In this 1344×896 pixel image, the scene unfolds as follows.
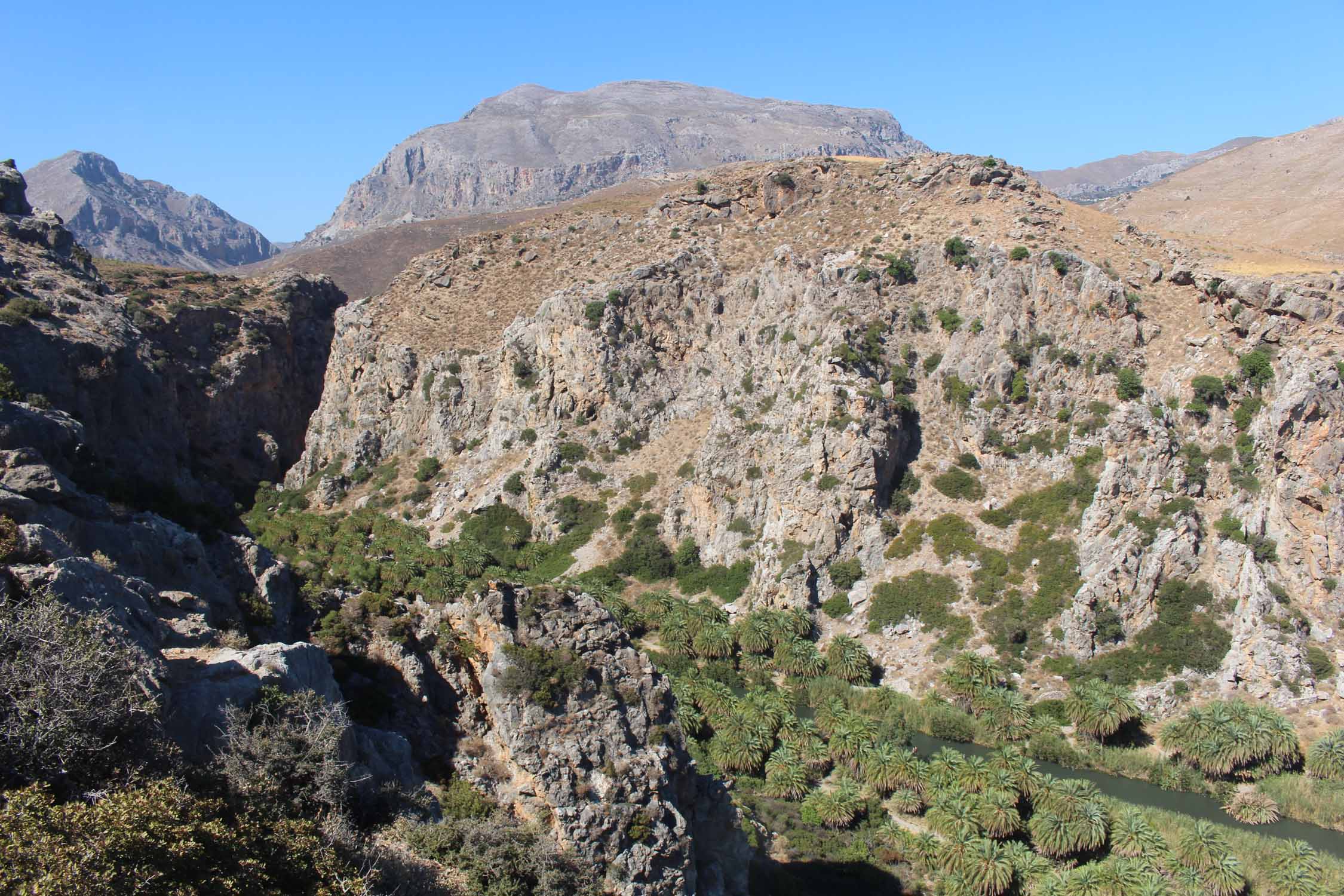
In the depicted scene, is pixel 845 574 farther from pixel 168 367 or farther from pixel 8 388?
pixel 168 367

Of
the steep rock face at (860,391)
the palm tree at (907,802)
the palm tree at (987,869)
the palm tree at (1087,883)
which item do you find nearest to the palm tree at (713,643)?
the steep rock face at (860,391)

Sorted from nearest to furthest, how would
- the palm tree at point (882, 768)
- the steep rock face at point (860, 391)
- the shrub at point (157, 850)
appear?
the shrub at point (157, 850) < the palm tree at point (882, 768) < the steep rock face at point (860, 391)

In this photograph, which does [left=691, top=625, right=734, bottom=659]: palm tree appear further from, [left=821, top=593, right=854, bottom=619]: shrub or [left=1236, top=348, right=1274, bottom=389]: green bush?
[left=1236, top=348, right=1274, bottom=389]: green bush

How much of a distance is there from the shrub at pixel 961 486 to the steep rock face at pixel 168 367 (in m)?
50.8

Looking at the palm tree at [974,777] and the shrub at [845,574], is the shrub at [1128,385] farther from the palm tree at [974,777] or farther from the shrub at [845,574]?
the palm tree at [974,777]

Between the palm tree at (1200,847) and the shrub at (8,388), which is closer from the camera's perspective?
the shrub at (8,388)

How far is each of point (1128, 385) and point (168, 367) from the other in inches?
3156

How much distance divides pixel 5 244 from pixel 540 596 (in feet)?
201

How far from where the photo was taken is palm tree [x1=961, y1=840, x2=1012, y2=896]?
1347 inches

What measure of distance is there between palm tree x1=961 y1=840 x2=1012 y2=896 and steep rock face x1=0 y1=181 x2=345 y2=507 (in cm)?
3512

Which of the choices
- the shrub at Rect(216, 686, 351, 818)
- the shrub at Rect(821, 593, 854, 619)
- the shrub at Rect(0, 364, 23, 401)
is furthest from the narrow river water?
the shrub at Rect(0, 364, 23, 401)

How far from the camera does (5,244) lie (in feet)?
200

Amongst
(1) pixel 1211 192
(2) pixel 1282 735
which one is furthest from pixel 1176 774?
(1) pixel 1211 192

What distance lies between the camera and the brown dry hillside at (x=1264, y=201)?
8838cm
